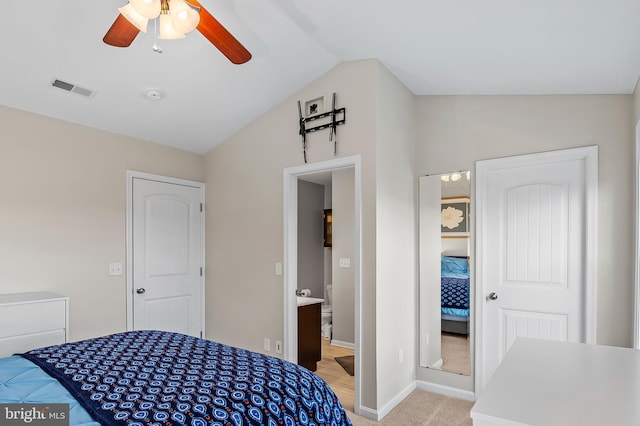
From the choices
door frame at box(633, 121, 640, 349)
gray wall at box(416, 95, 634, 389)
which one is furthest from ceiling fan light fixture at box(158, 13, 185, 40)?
door frame at box(633, 121, 640, 349)

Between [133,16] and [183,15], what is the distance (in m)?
0.21

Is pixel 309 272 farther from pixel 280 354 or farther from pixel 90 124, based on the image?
pixel 90 124

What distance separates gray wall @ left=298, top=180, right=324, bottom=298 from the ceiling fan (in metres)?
3.83

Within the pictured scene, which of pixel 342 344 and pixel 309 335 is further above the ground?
pixel 309 335

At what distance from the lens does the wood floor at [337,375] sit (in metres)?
3.15

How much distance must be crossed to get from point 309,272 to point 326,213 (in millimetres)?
935

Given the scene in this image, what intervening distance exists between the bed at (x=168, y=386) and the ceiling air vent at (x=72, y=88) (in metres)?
1.92

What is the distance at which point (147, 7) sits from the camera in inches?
63.0

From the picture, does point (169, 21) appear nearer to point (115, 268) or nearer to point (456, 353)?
point (115, 268)

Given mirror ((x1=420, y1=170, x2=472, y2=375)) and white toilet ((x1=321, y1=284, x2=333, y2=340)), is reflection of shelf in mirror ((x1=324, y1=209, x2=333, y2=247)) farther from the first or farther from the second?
mirror ((x1=420, y1=170, x2=472, y2=375))

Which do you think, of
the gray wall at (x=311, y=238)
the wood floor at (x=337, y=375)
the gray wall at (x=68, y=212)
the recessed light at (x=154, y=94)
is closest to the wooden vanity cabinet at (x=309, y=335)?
the wood floor at (x=337, y=375)

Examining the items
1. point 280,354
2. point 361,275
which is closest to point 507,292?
point 361,275

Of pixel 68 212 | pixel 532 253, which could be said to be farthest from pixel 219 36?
pixel 532 253

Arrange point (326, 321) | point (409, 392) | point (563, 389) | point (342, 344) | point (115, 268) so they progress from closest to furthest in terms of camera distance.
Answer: point (563, 389) → point (409, 392) → point (115, 268) → point (342, 344) → point (326, 321)
